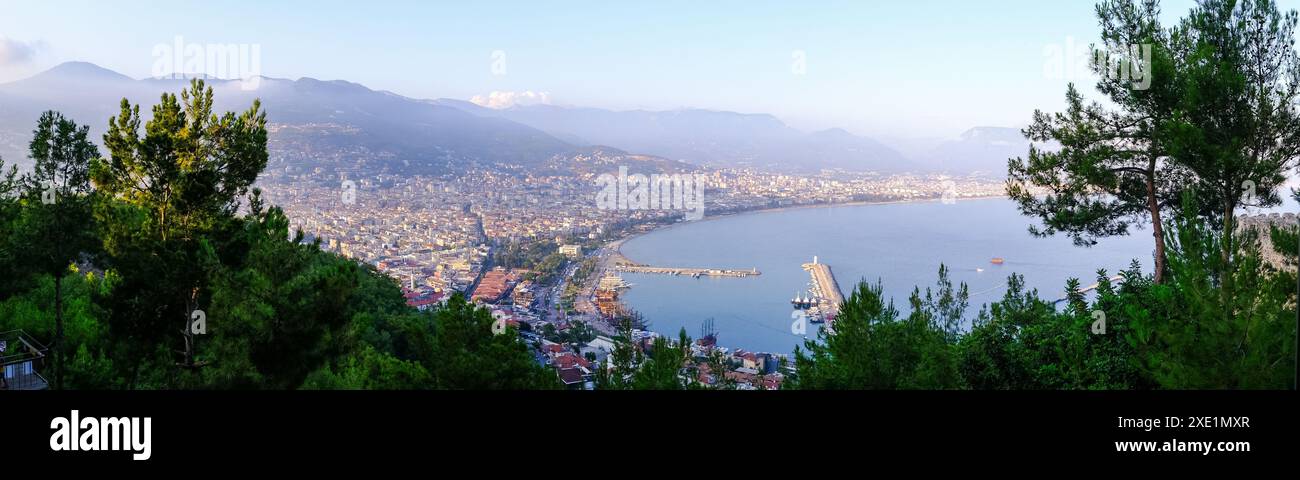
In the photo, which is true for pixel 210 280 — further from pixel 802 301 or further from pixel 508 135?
pixel 508 135

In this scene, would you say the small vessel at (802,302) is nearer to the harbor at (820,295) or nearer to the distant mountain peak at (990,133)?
the harbor at (820,295)

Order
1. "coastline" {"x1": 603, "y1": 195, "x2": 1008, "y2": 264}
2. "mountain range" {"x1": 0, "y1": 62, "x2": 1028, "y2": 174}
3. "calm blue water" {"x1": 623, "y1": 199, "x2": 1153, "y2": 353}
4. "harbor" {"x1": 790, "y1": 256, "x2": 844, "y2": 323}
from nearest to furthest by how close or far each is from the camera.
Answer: "calm blue water" {"x1": 623, "y1": 199, "x2": 1153, "y2": 353} < "harbor" {"x1": 790, "y1": 256, "x2": 844, "y2": 323} < "mountain range" {"x1": 0, "y1": 62, "x2": 1028, "y2": 174} < "coastline" {"x1": 603, "y1": 195, "x2": 1008, "y2": 264}

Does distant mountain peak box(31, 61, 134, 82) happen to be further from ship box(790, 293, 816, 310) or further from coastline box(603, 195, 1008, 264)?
ship box(790, 293, 816, 310)

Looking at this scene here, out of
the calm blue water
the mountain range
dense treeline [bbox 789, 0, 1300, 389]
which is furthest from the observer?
the mountain range

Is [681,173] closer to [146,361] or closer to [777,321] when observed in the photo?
[777,321]

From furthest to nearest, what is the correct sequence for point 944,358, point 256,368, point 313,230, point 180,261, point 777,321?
point 313,230 < point 777,321 < point 180,261 < point 256,368 < point 944,358

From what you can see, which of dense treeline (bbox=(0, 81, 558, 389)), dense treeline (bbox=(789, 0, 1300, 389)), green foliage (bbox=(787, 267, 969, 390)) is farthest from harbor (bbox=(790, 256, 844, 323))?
dense treeline (bbox=(0, 81, 558, 389))
